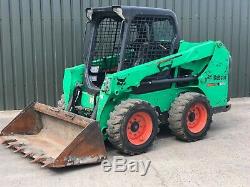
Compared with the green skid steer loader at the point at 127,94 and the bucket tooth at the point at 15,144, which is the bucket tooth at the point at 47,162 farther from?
the bucket tooth at the point at 15,144

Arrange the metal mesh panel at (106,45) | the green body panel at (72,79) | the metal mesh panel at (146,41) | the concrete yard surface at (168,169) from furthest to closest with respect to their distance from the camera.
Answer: the metal mesh panel at (106,45)
the green body panel at (72,79)
the metal mesh panel at (146,41)
the concrete yard surface at (168,169)

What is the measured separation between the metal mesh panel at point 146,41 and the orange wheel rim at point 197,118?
1.01 m

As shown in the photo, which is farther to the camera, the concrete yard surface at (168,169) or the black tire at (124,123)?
the black tire at (124,123)

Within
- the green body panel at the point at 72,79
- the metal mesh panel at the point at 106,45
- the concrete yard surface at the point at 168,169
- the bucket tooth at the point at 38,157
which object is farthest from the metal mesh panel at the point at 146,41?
the bucket tooth at the point at 38,157

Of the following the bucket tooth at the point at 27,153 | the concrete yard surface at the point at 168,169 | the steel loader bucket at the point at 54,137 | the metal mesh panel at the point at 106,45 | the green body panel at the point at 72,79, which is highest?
the metal mesh panel at the point at 106,45

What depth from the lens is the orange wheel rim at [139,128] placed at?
18.7 ft

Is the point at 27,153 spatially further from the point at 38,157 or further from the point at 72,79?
the point at 72,79

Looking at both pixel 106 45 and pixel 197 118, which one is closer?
pixel 197 118

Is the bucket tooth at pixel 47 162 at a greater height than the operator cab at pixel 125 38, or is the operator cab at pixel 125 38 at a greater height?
the operator cab at pixel 125 38

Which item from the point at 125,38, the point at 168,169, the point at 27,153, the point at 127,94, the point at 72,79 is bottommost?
the point at 168,169

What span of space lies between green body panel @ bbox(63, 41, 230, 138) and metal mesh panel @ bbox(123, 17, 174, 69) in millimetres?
256

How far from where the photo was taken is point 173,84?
6.49 meters

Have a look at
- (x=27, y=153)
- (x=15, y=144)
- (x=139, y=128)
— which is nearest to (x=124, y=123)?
(x=139, y=128)

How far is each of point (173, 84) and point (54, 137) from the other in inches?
80.9
